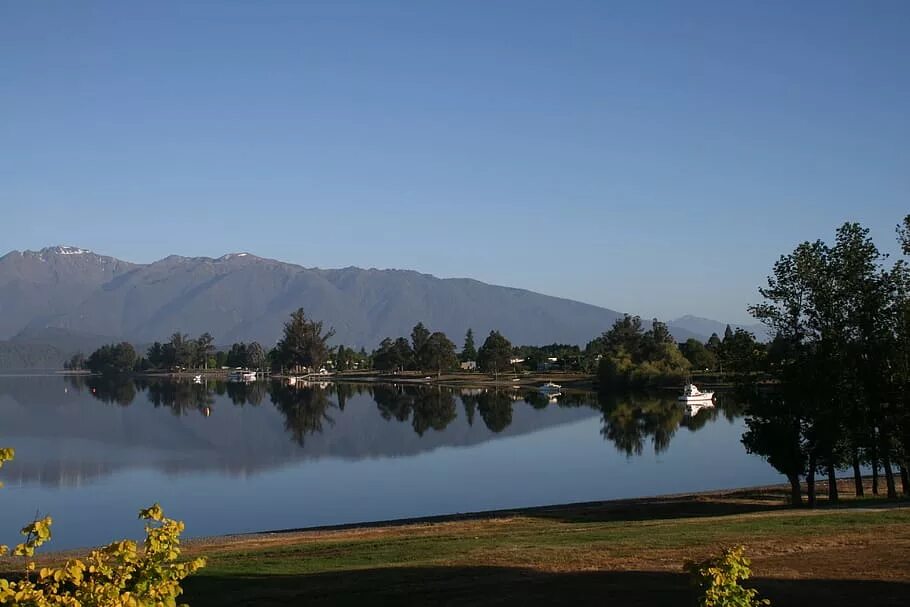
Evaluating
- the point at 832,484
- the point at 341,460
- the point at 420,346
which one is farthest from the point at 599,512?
the point at 420,346

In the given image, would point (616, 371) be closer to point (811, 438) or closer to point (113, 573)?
point (811, 438)

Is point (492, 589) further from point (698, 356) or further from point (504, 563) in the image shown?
point (698, 356)

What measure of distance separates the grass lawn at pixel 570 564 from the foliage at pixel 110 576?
24.4 feet

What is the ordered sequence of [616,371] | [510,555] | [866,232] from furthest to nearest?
1. [616,371]
2. [866,232]
3. [510,555]

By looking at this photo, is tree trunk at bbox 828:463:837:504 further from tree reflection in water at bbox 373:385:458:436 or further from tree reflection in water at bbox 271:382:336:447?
tree reflection in water at bbox 373:385:458:436

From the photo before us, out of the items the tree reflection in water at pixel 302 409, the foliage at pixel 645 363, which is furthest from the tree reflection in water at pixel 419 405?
the foliage at pixel 645 363

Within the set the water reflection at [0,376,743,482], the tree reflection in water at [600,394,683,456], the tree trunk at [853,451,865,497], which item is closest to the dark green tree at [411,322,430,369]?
the water reflection at [0,376,743,482]

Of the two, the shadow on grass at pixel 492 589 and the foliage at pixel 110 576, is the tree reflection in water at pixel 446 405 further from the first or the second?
the foliage at pixel 110 576

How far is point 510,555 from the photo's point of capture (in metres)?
18.2

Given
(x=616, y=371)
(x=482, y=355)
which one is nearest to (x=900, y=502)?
(x=616, y=371)

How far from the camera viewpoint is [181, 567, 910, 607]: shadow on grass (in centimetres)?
1341

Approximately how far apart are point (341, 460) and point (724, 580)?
51.3 metres

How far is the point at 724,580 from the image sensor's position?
7914 mm

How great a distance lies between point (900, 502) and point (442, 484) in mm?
23521
